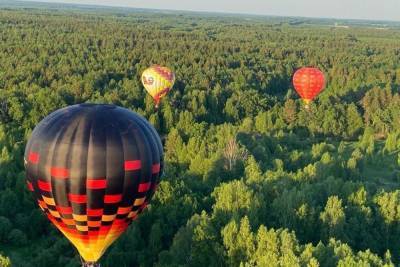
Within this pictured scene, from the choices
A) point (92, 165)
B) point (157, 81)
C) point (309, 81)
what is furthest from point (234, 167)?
point (92, 165)

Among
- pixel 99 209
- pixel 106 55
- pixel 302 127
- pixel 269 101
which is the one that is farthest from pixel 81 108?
pixel 106 55

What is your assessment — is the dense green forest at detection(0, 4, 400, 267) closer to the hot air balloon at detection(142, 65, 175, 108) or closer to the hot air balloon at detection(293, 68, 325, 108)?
the hot air balloon at detection(142, 65, 175, 108)

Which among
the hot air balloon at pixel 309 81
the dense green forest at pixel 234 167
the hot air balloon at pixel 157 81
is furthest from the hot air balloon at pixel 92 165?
the hot air balloon at pixel 309 81

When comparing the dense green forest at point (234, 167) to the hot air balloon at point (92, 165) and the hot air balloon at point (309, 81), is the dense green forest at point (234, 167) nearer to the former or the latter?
the hot air balloon at point (309, 81)

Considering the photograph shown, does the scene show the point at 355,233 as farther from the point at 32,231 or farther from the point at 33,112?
the point at 33,112

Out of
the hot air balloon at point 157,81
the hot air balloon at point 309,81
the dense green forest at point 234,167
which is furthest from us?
the hot air balloon at point 309,81

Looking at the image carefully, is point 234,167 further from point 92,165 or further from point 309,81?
point 92,165
